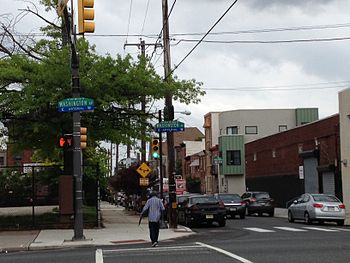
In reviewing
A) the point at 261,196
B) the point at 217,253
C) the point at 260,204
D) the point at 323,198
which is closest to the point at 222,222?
the point at 323,198

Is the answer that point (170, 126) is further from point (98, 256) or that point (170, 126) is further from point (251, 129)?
point (251, 129)

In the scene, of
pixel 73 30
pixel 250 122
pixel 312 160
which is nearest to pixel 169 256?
pixel 73 30

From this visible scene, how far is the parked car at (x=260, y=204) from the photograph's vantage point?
125 feet

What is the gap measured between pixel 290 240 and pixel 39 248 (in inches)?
299

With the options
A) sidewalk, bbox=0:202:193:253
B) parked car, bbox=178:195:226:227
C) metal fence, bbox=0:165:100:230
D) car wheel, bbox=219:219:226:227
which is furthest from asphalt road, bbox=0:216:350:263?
car wheel, bbox=219:219:226:227

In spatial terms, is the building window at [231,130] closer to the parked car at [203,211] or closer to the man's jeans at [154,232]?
the parked car at [203,211]

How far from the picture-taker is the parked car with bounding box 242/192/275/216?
38031mm

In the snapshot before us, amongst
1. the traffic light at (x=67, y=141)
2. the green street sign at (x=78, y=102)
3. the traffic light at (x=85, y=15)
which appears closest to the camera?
the traffic light at (x=85, y=15)

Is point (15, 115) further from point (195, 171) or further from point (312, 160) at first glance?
point (195, 171)

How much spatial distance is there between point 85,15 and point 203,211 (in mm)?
15381

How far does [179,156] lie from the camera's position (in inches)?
3885

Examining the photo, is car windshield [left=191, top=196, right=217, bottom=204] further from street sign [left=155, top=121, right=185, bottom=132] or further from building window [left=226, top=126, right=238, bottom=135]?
building window [left=226, top=126, right=238, bottom=135]

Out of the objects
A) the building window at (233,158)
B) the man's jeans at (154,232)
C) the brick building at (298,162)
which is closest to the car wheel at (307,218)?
the brick building at (298,162)

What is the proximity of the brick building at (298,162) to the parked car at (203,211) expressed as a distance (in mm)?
11298
